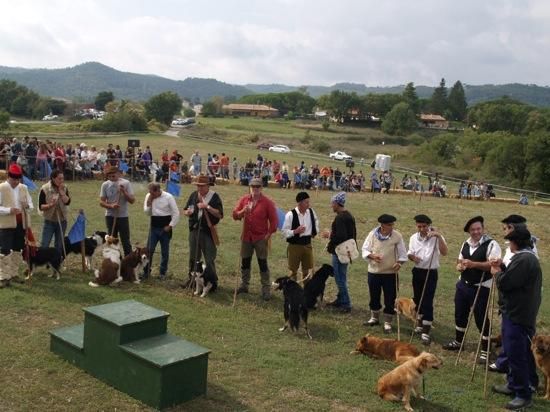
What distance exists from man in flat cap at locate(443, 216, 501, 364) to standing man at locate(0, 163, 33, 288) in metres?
6.91

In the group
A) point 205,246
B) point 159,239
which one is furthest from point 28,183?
point 205,246

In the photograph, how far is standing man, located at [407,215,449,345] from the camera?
7969 mm

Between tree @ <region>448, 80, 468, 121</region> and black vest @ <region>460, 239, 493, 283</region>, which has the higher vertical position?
tree @ <region>448, 80, 468, 121</region>

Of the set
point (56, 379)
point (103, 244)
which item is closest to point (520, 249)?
point (56, 379)

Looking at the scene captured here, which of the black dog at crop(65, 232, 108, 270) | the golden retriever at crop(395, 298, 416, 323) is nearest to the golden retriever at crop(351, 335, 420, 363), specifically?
the golden retriever at crop(395, 298, 416, 323)

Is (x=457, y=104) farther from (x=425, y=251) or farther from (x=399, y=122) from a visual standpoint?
(x=425, y=251)

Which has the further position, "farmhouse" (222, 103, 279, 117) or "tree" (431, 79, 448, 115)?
"tree" (431, 79, 448, 115)

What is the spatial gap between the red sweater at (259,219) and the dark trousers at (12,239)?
362cm

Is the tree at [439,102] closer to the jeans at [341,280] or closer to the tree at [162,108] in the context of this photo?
the tree at [162,108]

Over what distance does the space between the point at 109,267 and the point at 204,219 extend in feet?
Result: 6.08

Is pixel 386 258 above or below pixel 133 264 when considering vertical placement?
above

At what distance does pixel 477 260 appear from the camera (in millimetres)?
7270

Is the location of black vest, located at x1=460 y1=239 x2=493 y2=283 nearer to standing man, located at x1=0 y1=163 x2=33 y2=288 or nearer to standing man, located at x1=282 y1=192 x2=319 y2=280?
standing man, located at x1=282 y1=192 x2=319 y2=280

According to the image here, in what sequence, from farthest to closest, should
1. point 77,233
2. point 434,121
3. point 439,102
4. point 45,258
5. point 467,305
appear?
point 439,102 < point 434,121 < point 77,233 < point 45,258 < point 467,305
